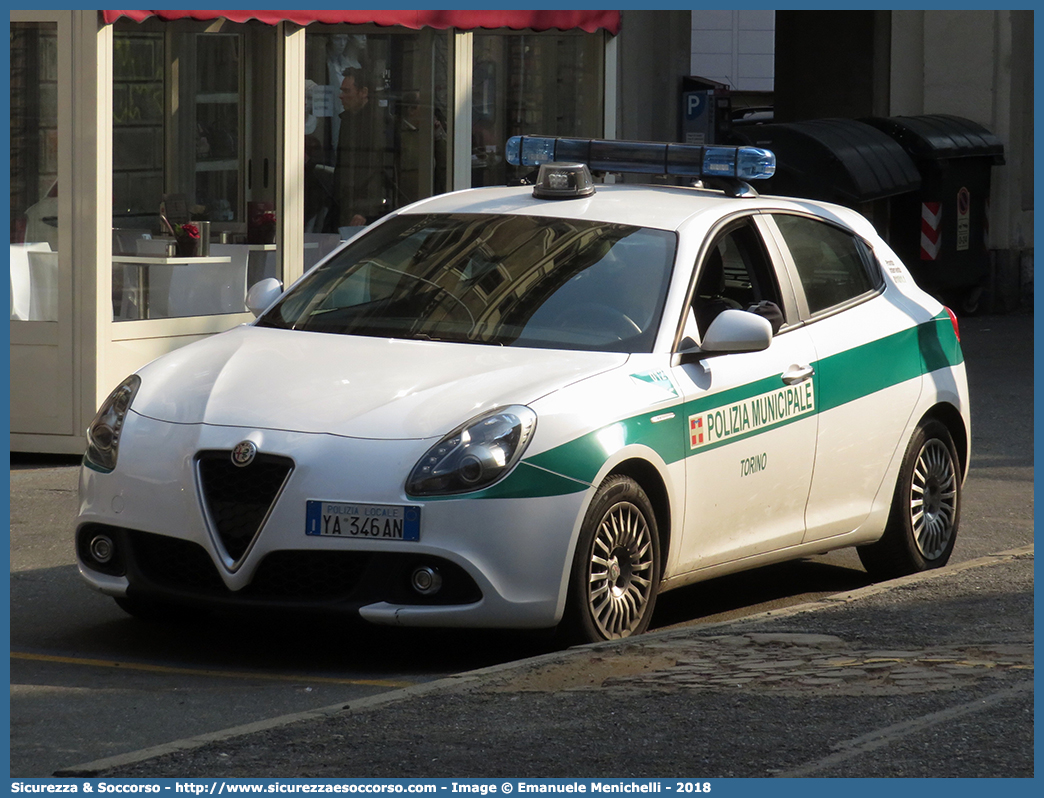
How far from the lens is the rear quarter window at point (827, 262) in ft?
23.7

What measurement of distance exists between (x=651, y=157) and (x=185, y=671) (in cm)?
304

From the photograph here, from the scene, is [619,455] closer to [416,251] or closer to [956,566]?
[416,251]

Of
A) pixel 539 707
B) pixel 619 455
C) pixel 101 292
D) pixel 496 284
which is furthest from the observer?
pixel 101 292

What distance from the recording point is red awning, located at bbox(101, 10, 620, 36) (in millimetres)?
10961

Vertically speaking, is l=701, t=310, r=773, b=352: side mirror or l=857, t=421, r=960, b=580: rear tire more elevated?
l=701, t=310, r=773, b=352: side mirror

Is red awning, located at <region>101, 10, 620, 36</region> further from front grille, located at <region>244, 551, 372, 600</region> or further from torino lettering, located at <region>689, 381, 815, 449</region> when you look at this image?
front grille, located at <region>244, 551, 372, 600</region>

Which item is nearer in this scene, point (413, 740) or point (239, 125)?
point (413, 740)

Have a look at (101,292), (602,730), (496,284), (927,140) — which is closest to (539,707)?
(602,730)

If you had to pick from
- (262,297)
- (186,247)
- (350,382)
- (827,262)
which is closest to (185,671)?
(350,382)

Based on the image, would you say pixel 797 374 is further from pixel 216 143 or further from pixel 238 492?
pixel 216 143

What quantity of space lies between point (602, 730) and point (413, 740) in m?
0.49

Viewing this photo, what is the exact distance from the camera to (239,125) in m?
11.7

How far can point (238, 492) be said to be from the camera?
566 cm

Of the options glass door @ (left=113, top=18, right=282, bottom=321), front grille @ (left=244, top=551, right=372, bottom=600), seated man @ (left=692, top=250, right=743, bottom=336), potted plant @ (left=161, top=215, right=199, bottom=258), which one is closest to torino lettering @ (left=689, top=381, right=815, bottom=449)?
seated man @ (left=692, top=250, right=743, bottom=336)
